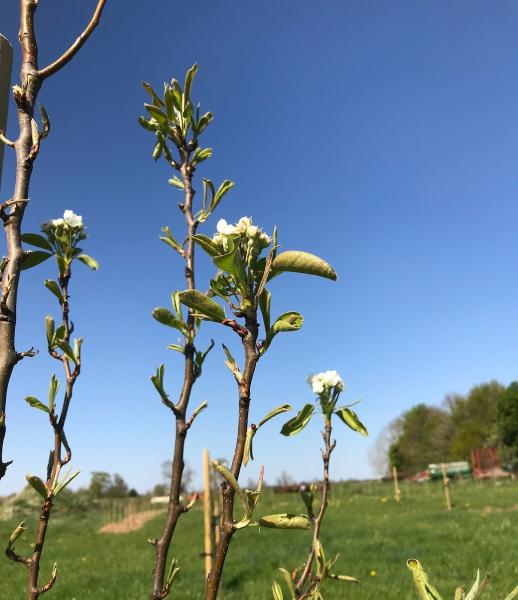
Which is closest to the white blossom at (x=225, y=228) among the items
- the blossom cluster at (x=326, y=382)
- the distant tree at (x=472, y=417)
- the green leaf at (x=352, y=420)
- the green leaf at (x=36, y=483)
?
the green leaf at (x=36, y=483)

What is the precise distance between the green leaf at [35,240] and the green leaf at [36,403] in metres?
0.45

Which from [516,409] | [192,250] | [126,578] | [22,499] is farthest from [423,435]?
[192,250]

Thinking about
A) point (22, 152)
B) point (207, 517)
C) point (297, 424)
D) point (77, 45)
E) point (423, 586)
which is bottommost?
point (207, 517)

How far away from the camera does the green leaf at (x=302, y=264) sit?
86 cm

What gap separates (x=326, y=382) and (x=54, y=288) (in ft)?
4.67

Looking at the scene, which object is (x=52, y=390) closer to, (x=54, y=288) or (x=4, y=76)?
(x=54, y=288)

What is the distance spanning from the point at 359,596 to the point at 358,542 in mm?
3866

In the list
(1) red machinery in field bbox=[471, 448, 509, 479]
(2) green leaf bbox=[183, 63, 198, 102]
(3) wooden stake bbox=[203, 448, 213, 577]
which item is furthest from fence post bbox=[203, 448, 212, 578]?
(1) red machinery in field bbox=[471, 448, 509, 479]

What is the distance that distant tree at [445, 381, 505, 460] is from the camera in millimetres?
40644

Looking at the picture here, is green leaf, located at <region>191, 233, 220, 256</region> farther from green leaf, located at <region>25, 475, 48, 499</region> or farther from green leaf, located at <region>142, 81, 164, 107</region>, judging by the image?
green leaf, located at <region>142, 81, 164, 107</region>

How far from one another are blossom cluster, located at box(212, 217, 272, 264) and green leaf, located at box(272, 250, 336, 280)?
0.08 m

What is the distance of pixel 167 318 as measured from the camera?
1446 mm

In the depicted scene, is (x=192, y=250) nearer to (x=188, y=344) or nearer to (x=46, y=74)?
(x=188, y=344)

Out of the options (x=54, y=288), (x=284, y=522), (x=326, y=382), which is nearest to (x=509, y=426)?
(x=326, y=382)
